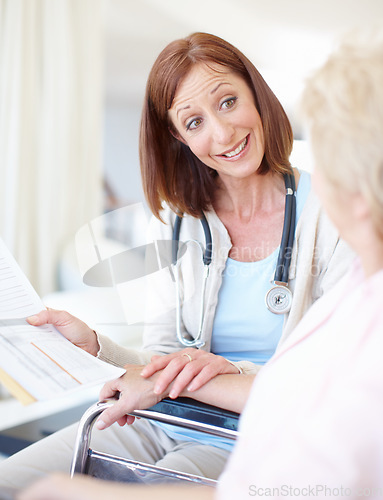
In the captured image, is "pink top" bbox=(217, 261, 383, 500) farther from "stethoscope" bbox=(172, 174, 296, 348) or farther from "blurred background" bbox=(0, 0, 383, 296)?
"blurred background" bbox=(0, 0, 383, 296)

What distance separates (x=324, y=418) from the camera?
51 cm

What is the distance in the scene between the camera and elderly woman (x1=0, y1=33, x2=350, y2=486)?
3.50 feet

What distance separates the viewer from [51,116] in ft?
9.44

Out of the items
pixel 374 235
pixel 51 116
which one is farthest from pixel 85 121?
pixel 374 235

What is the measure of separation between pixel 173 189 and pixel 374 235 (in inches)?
32.4

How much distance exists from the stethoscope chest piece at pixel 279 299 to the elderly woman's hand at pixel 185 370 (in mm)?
190

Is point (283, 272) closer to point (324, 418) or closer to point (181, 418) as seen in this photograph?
point (181, 418)

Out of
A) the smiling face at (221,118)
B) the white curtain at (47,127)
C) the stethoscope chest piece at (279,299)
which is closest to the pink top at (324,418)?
the stethoscope chest piece at (279,299)

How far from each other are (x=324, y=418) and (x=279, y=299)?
2.13 feet

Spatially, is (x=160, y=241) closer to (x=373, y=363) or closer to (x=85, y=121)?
(x=373, y=363)

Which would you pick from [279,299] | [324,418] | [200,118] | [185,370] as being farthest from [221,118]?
[324,418]

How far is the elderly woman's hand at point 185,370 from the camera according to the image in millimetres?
940

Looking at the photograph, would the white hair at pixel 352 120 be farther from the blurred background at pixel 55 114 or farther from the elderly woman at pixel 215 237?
the blurred background at pixel 55 114

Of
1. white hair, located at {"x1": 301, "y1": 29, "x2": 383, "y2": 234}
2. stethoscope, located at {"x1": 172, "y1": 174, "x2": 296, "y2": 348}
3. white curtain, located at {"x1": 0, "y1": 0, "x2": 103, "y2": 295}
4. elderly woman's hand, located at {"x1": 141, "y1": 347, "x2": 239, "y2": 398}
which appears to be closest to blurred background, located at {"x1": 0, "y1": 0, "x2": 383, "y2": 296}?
white curtain, located at {"x1": 0, "y1": 0, "x2": 103, "y2": 295}
